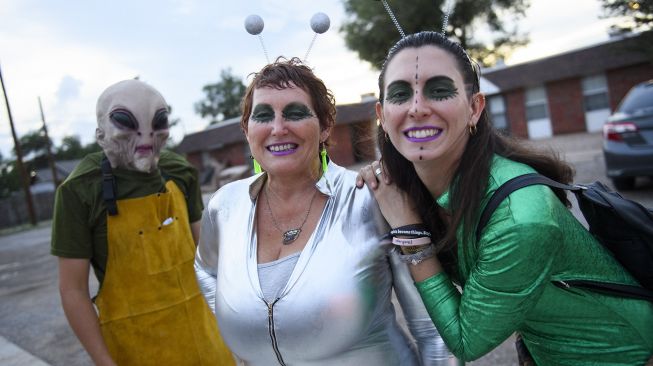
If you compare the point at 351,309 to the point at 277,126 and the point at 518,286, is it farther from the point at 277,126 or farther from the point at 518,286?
the point at 277,126

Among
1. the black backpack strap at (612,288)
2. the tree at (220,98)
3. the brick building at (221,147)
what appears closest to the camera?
the black backpack strap at (612,288)

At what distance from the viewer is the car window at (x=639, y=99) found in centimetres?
662

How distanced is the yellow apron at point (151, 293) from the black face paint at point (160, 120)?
11.9 inches

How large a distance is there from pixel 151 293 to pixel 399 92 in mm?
1407

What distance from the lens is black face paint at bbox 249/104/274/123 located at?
5.62 ft

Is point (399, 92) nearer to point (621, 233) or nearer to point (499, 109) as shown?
point (621, 233)

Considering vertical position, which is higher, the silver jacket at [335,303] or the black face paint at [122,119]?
the black face paint at [122,119]

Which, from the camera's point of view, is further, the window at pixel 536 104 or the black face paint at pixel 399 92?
the window at pixel 536 104

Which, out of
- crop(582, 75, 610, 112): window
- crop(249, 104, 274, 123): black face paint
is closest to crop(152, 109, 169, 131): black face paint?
crop(249, 104, 274, 123): black face paint

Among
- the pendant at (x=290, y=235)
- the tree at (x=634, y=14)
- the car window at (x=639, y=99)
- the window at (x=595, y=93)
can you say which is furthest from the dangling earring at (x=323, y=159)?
the window at (x=595, y=93)

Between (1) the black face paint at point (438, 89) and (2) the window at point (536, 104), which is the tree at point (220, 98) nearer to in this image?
(2) the window at point (536, 104)

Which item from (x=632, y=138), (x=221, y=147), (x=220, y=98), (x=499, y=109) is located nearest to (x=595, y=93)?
(x=499, y=109)

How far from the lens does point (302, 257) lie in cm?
155

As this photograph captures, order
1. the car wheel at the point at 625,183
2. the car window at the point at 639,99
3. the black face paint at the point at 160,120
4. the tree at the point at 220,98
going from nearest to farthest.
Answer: the black face paint at the point at 160,120 < the car window at the point at 639,99 < the car wheel at the point at 625,183 < the tree at the point at 220,98
